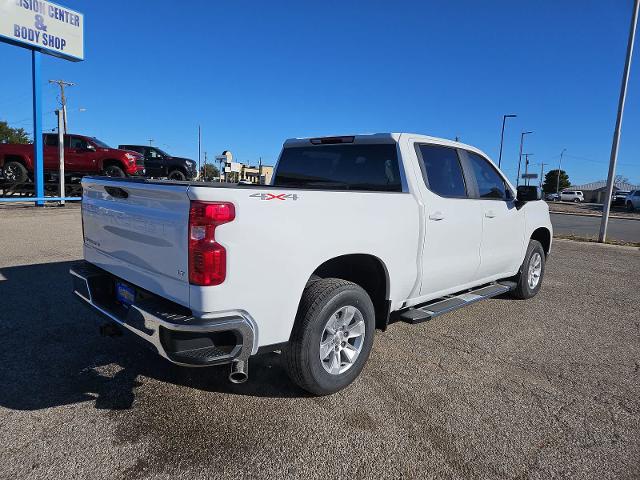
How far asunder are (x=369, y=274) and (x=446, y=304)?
3.16 feet

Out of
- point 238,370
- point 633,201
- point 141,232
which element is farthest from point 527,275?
point 633,201

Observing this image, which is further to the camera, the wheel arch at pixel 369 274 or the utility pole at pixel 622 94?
the utility pole at pixel 622 94

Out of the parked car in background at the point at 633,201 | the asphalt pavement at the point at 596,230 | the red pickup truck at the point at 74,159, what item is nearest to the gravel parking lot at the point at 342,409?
the asphalt pavement at the point at 596,230

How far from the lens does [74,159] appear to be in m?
17.6

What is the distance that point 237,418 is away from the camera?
2844 mm

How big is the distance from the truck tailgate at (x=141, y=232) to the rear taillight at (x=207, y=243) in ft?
0.20

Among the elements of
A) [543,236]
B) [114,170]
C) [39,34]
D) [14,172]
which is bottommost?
[543,236]

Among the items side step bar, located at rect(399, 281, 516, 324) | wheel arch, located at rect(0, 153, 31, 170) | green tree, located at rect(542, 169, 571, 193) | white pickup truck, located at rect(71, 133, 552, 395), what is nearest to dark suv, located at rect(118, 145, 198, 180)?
wheel arch, located at rect(0, 153, 31, 170)

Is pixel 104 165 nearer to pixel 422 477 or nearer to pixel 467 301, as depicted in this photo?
pixel 467 301

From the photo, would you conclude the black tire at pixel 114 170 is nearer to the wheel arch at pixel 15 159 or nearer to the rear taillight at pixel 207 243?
the wheel arch at pixel 15 159

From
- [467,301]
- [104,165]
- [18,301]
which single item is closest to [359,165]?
[467,301]

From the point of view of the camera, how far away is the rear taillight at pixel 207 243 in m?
2.41

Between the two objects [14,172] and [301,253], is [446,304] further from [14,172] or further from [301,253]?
[14,172]

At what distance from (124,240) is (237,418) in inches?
55.1
